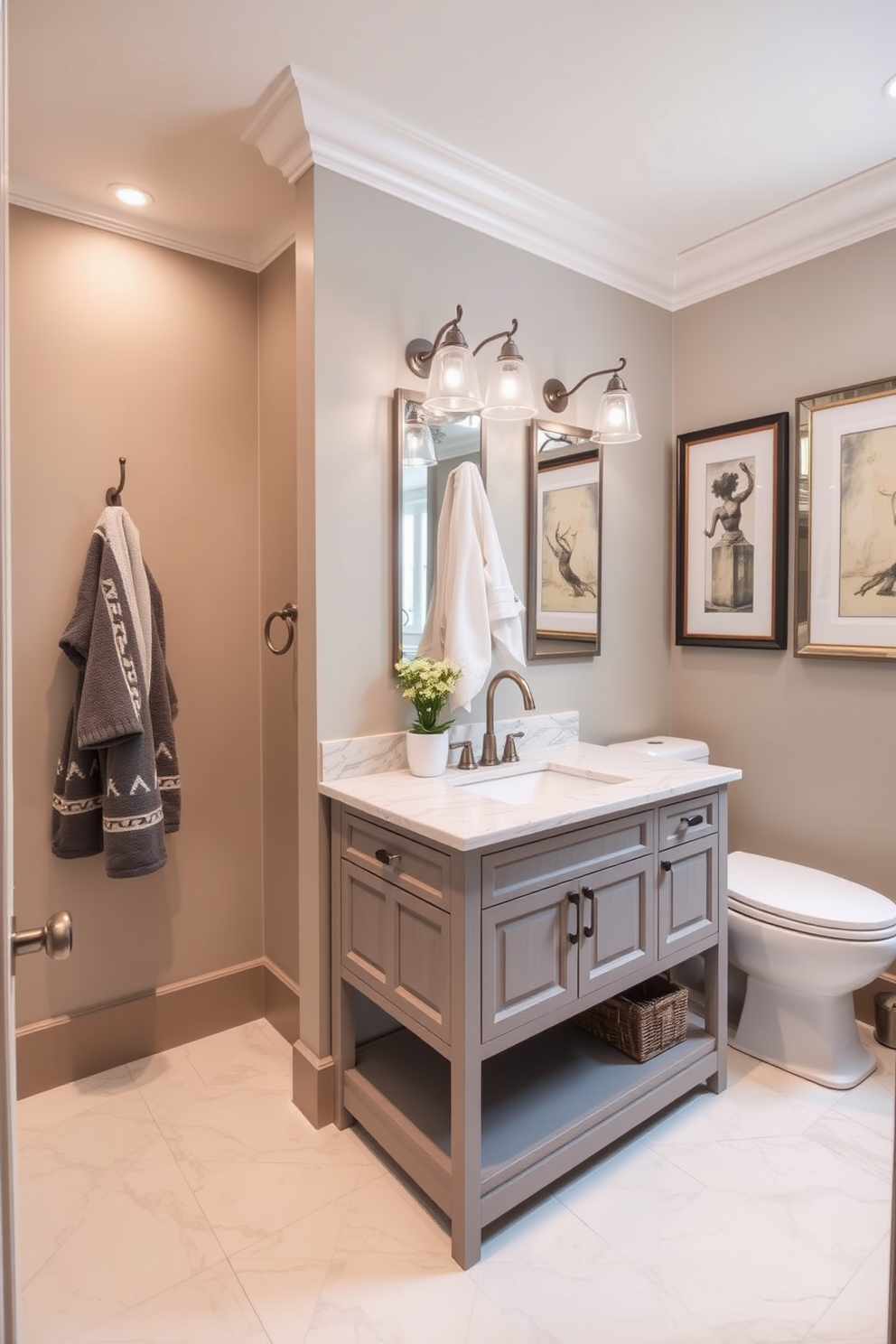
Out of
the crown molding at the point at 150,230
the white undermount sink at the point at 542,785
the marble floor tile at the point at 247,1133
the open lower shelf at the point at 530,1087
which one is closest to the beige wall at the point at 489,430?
the white undermount sink at the point at 542,785

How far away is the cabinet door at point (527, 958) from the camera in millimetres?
1559

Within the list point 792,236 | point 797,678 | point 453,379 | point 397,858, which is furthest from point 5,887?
point 792,236

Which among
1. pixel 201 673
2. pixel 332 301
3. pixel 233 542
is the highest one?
pixel 332 301

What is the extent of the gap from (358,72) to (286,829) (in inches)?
78.9

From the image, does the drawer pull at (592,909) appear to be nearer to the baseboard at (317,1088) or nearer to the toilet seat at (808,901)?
the toilet seat at (808,901)

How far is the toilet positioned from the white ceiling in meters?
1.98

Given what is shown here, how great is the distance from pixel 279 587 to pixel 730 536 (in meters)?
1.58

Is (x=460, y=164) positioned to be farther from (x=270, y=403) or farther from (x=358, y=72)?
(x=270, y=403)

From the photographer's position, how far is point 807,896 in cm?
215

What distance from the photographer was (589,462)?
8.38 feet

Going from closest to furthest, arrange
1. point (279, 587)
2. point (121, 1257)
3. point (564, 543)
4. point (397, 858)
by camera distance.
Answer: point (121, 1257) < point (397, 858) < point (279, 587) < point (564, 543)

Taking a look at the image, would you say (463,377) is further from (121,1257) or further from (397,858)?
(121,1257)

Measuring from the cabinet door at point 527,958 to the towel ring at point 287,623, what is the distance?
3.39ft

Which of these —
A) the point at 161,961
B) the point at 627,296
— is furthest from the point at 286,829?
the point at 627,296
